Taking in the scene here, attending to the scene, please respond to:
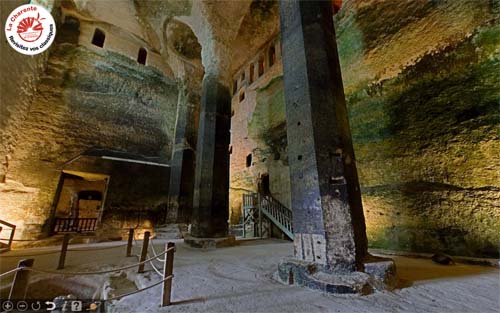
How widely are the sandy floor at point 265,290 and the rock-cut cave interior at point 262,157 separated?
30 mm

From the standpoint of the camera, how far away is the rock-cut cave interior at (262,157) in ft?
8.68

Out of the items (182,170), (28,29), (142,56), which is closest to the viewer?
(28,29)

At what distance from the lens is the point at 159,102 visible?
11609mm

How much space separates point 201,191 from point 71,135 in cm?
672

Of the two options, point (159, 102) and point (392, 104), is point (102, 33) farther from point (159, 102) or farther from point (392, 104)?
point (392, 104)

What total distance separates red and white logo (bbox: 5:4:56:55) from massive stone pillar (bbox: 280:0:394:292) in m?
7.38

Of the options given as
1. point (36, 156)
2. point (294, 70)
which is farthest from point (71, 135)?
point (294, 70)

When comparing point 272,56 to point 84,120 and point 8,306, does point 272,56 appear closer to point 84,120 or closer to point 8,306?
point 84,120

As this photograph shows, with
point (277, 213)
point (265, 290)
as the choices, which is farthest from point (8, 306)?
point (277, 213)

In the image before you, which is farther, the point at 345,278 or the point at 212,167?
the point at 212,167

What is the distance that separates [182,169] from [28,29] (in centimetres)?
635

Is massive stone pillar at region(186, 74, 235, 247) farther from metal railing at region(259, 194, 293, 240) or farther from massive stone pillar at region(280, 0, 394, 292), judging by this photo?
massive stone pillar at region(280, 0, 394, 292)

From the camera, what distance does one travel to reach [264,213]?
8953mm

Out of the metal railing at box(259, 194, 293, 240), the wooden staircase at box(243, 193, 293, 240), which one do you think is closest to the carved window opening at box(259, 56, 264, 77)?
the wooden staircase at box(243, 193, 293, 240)
